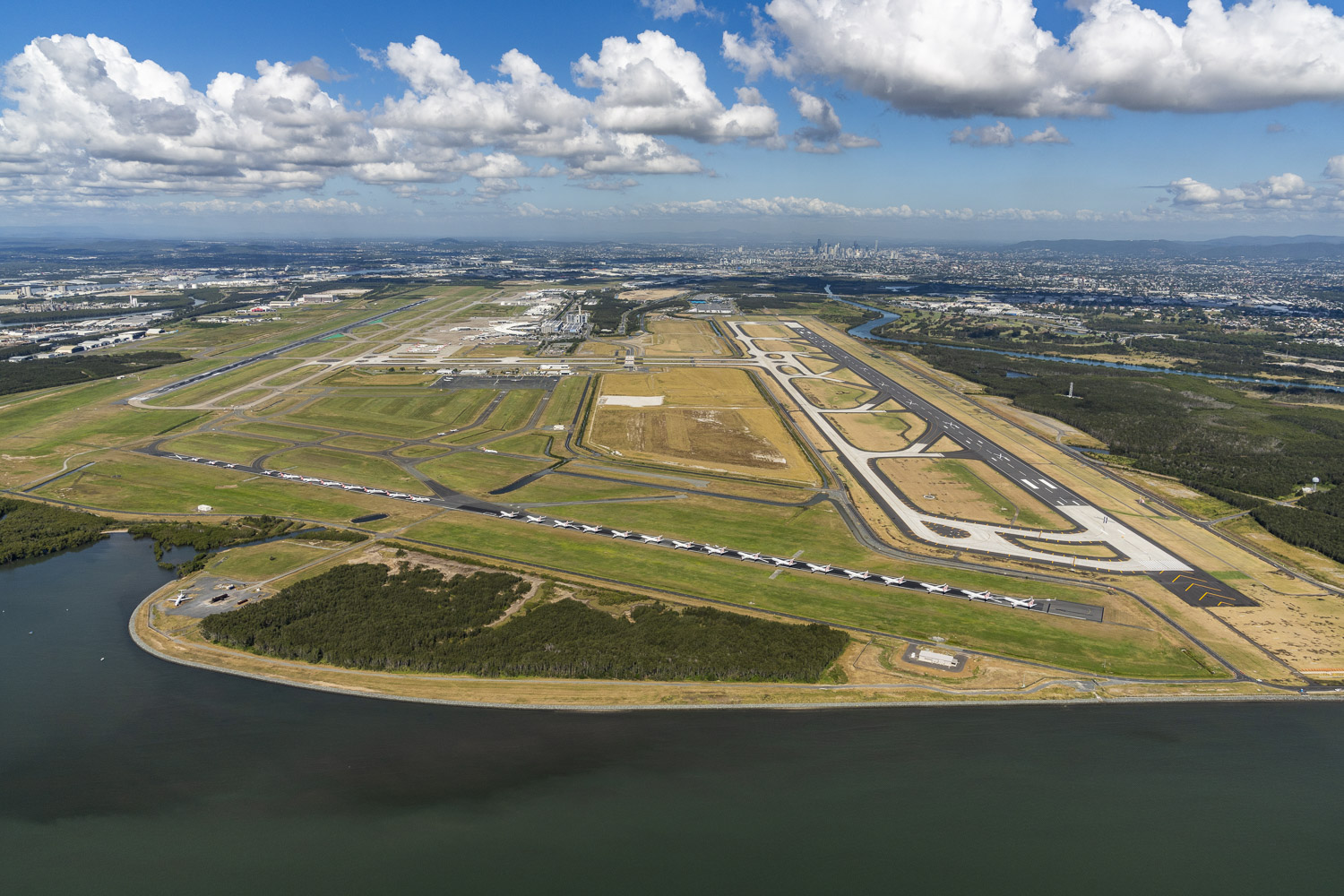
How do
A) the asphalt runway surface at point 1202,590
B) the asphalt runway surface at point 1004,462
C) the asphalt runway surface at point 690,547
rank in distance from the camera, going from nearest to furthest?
the asphalt runway surface at point 690,547, the asphalt runway surface at point 1202,590, the asphalt runway surface at point 1004,462

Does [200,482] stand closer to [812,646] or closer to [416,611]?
[416,611]

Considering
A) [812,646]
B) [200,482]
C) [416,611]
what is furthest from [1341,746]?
[200,482]

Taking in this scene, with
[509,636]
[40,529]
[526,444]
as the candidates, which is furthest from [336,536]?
[526,444]

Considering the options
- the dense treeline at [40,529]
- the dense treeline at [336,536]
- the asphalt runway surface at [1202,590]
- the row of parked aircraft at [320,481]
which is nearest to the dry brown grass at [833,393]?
the asphalt runway surface at [1202,590]

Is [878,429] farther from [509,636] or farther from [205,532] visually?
[205,532]

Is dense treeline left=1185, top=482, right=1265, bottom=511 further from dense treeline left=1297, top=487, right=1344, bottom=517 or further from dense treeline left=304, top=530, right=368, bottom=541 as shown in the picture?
dense treeline left=304, top=530, right=368, bottom=541

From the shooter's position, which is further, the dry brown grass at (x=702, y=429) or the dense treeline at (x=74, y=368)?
the dense treeline at (x=74, y=368)

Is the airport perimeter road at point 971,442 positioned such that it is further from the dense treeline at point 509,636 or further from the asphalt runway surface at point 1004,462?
the dense treeline at point 509,636

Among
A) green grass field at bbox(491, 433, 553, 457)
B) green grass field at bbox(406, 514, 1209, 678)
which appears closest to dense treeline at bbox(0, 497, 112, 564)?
green grass field at bbox(406, 514, 1209, 678)
